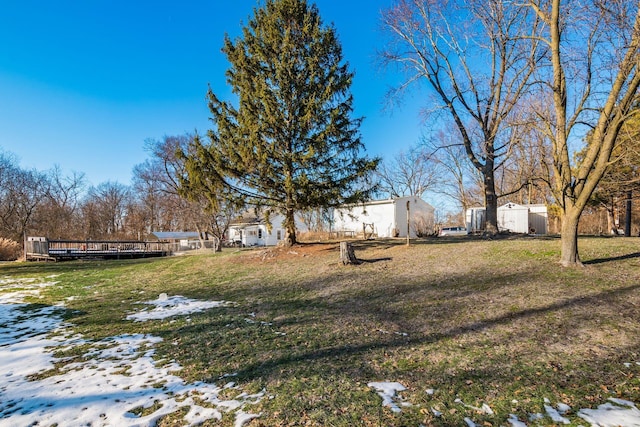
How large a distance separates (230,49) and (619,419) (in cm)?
1481

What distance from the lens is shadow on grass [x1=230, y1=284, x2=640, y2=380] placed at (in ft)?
13.0

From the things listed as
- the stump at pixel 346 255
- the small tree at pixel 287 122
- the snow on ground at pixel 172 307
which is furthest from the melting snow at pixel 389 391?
the small tree at pixel 287 122

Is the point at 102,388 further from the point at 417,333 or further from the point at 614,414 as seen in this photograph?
the point at 614,414

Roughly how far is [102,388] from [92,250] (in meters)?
25.0

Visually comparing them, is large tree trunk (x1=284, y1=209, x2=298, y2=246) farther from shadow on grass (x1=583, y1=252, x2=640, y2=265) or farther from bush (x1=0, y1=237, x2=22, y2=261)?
bush (x1=0, y1=237, x2=22, y2=261)

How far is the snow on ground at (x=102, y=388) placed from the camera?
3035mm

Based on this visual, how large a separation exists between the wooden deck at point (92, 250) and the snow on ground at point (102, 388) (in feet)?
64.1

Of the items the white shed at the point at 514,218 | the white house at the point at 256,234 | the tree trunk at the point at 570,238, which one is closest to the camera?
the tree trunk at the point at 570,238

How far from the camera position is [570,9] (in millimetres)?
7637

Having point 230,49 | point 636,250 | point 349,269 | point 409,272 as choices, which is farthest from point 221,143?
point 636,250

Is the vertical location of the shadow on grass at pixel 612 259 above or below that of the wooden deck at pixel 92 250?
above

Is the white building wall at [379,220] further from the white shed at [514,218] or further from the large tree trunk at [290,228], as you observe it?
the large tree trunk at [290,228]

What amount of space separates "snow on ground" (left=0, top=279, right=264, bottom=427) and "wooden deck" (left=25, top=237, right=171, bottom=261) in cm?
1954

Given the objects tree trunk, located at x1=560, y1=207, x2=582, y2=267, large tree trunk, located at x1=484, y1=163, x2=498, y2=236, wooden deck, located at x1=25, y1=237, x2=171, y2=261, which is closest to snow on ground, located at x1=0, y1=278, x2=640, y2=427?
tree trunk, located at x1=560, y1=207, x2=582, y2=267
